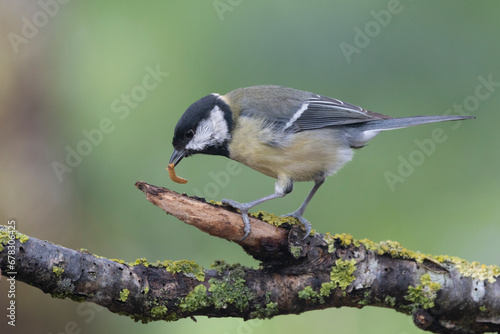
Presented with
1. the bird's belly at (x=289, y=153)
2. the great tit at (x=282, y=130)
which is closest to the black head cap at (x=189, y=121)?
the great tit at (x=282, y=130)

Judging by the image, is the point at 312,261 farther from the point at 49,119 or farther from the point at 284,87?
the point at 49,119

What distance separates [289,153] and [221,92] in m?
0.86

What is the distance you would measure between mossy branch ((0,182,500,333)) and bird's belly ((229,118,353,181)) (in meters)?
0.57

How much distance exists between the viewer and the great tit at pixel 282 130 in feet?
9.53

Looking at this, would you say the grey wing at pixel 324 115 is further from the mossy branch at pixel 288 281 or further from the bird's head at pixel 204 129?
the mossy branch at pixel 288 281

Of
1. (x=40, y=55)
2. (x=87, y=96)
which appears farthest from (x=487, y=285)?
(x=40, y=55)

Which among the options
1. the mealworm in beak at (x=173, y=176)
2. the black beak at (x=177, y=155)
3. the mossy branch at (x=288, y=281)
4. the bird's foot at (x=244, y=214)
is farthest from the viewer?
the black beak at (x=177, y=155)

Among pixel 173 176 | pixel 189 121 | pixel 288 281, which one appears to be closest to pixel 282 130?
pixel 189 121

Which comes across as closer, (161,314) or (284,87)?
(161,314)

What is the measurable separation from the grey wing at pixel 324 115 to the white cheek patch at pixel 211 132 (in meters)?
0.35

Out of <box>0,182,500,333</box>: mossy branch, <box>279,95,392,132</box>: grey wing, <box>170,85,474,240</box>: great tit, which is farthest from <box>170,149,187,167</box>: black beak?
<box>0,182,500,333</box>: mossy branch

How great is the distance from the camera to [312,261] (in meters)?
2.28

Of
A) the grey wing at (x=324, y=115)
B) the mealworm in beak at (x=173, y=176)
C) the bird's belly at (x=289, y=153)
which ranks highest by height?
the grey wing at (x=324, y=115)

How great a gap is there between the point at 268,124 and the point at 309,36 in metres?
0.64
